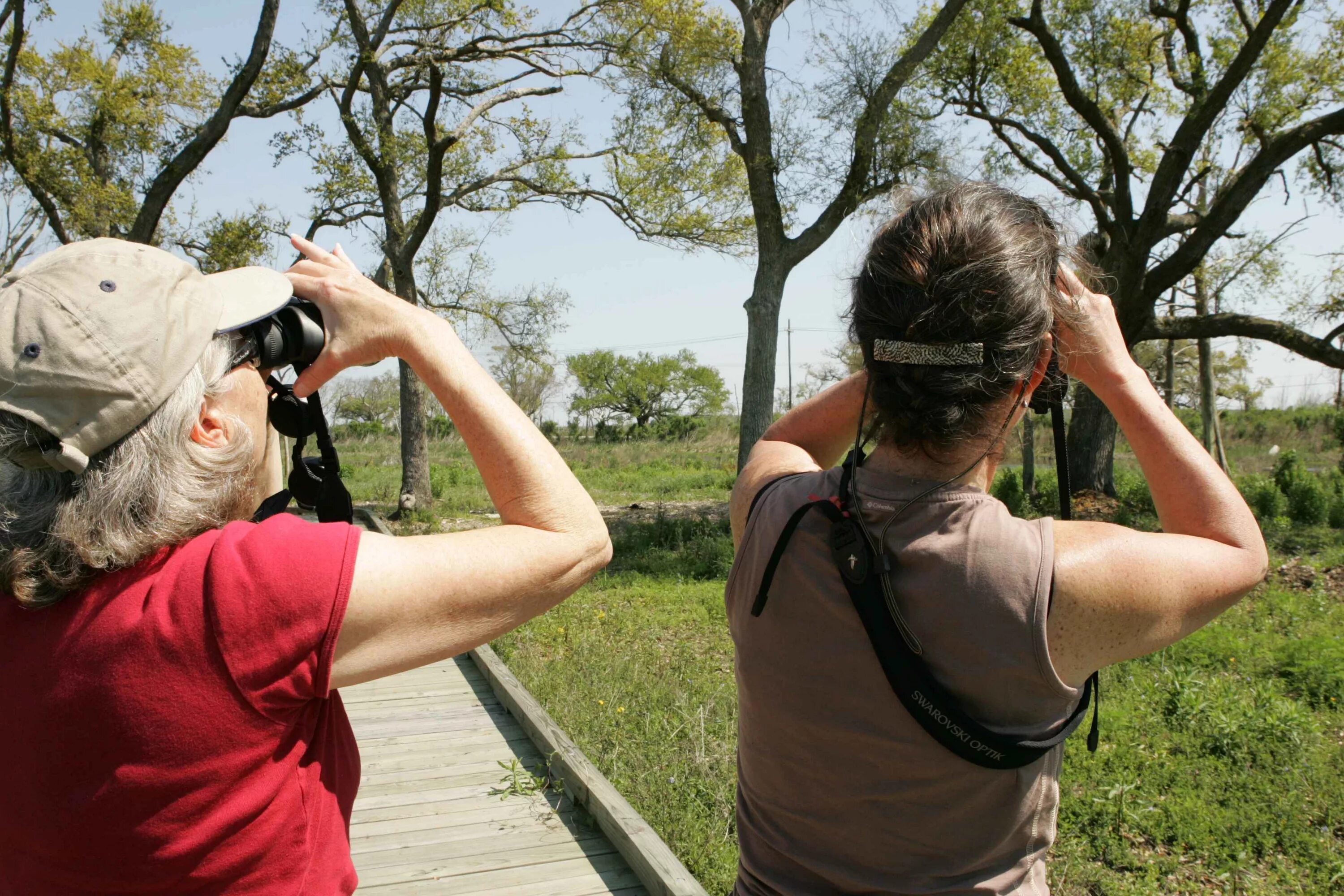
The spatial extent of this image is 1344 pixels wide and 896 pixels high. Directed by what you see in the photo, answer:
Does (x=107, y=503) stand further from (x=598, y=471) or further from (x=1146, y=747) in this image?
(x=598, y=471)

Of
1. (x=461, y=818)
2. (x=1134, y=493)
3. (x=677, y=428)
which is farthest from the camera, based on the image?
(x=677, y=428)

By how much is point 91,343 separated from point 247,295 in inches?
8.5

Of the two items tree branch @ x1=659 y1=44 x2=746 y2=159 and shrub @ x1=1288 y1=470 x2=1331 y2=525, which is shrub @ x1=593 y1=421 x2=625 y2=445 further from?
shrub @ x1=1288 y1=470 x2=1331 y2=525

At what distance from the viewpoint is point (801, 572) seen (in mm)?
1272

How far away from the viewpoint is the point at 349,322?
1.36 meters

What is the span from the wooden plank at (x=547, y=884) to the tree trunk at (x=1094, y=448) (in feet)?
43.6

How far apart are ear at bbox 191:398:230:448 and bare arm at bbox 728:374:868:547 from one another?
792 mm

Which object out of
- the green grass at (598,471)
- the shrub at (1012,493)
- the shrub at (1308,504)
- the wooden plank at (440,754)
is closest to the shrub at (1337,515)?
the shrub at (1308,504)

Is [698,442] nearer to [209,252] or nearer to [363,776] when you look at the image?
[209,252]

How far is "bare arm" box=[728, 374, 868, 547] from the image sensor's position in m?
1.58

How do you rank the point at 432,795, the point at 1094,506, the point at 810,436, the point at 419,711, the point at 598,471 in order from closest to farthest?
1. the point at 810,436
2. the point at 432,795
3. the point at 419,711
4. the point at 1094,506
5. the point at 598,471

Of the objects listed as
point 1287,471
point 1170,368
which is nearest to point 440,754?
point 1287,471

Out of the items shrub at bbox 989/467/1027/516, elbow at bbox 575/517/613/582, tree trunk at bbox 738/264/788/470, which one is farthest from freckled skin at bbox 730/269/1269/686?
shrub at bbox 989/467/1027/516

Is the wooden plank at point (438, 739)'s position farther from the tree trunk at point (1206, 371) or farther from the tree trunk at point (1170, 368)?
the tree trunk at point (1170, 368)
